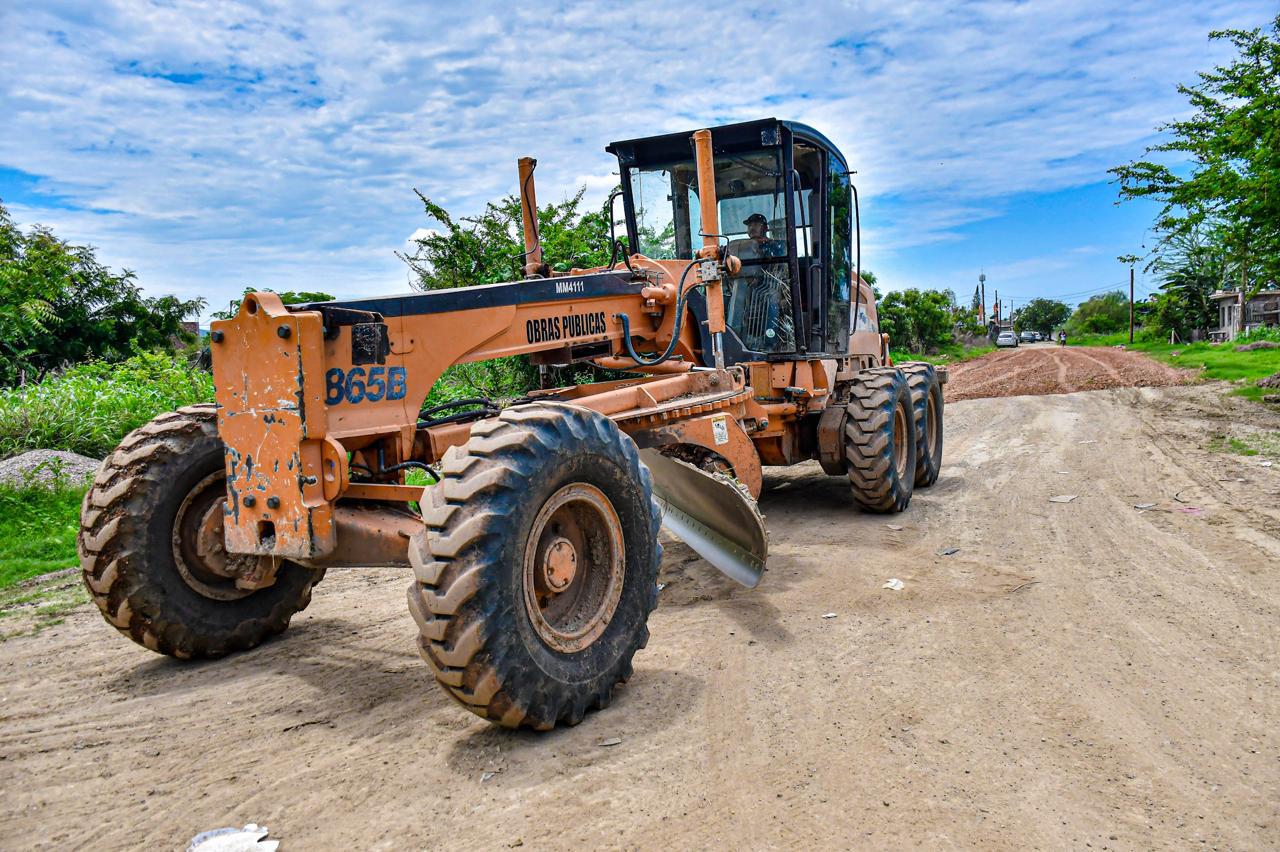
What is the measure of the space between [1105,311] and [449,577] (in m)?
112

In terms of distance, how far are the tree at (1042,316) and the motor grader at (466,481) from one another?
11857cm

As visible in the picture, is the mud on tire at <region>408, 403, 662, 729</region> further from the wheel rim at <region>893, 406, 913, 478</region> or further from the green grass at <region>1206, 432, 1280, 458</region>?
the green grass at <region>1206, 432, 1280, 458</region>

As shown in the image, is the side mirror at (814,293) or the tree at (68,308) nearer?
the side mirror at (814,293)

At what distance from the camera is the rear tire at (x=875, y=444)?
7793 millimetres

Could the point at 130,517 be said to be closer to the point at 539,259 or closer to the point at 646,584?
the point at 646,584

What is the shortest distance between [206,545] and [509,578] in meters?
2.05

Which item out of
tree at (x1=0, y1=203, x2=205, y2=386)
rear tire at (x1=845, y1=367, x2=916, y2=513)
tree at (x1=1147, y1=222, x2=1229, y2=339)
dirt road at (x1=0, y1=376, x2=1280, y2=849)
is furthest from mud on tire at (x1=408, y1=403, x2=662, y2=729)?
tree at (x1=1147, y1=222, x2=1229, y2=339)

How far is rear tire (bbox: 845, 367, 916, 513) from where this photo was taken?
7.79 m

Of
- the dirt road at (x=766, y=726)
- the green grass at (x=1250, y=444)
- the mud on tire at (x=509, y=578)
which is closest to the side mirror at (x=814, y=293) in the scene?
the dirt road at (x=766, y=726)

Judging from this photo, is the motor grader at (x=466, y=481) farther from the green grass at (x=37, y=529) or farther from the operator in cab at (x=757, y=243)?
the green grass at (x=37, y=529)

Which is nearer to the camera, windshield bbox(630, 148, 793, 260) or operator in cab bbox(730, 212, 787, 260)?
windshield bbox(630, 148, 793, 260)

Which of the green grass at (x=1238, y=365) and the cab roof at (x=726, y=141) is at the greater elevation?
the cab roof at (x=726, y=141)

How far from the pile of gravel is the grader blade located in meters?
6.69

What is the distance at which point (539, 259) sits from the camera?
689cm
